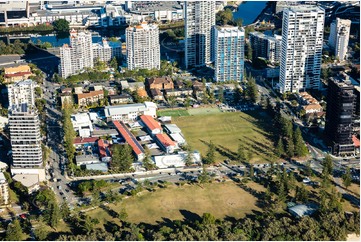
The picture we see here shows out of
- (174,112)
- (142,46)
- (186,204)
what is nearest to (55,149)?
(174,112)

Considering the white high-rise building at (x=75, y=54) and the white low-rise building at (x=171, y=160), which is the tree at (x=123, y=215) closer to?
the white low-rise building at (x=171, y=160)

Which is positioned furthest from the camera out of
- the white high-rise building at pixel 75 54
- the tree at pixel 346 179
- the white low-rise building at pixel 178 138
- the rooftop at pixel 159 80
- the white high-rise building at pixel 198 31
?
the white high-rise building at pixel 198 31

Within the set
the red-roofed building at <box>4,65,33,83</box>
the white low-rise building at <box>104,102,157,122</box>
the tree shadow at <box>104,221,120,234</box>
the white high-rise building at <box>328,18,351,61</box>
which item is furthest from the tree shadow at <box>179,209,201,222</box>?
the white high-rise building at <box>328,18,351,61</box>

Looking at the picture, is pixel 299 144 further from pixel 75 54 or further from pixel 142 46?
pixel 75 54

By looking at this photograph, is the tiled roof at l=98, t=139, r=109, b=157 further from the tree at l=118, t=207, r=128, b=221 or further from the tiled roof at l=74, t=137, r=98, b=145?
the tree at l=118, t=207, r=128, b=221

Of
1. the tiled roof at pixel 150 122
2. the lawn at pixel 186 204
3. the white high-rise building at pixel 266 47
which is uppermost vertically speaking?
the white high-rise building at pixel 266 47

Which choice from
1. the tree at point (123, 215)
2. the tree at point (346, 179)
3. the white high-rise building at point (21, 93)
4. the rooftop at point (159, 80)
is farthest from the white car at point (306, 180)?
the white high-rise building at point (21, 93)
